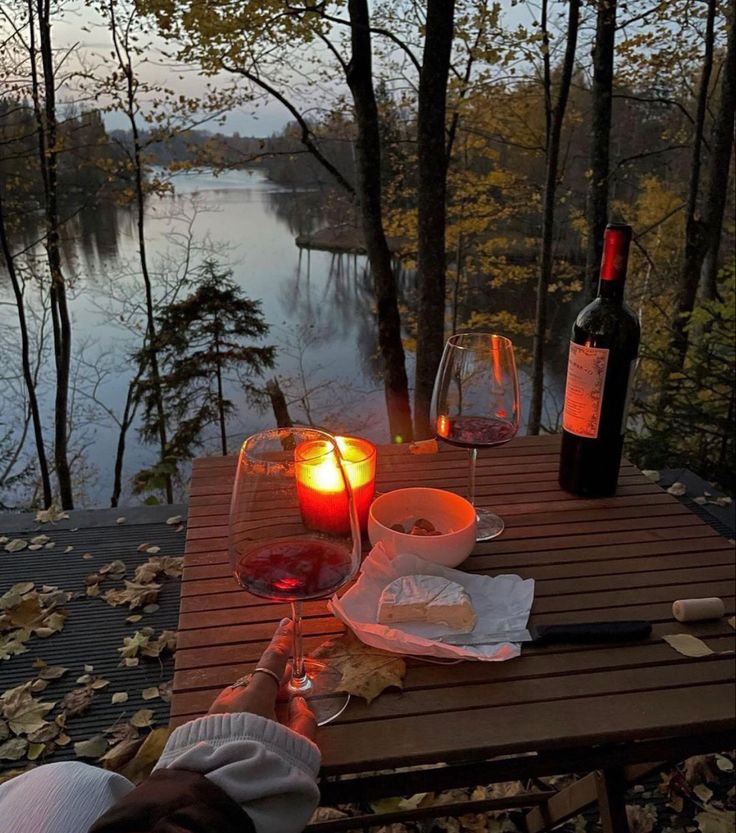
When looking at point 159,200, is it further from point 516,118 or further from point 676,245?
point 676,245

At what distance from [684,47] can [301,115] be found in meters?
3.75

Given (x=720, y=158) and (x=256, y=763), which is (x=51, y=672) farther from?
(x=720, y=158)

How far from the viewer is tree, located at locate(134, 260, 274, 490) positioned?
6461mm

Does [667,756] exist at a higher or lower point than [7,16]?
lower

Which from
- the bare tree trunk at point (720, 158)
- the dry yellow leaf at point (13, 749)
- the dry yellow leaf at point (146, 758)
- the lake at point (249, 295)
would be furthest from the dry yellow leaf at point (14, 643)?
the bare tree trunk at point (720, 158)

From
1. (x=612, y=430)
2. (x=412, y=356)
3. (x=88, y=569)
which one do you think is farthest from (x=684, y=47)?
(x=88, y=569)

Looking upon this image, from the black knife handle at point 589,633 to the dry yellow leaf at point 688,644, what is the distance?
0.04 m

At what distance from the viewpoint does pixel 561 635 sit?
3.04 ft

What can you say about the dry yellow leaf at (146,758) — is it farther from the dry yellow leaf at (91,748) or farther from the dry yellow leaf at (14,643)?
the dry yellow leaf at (14,643)

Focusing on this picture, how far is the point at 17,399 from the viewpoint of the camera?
7391 mm

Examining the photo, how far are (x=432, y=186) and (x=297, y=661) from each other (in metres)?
3.75

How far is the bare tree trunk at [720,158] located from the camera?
16.6 ft

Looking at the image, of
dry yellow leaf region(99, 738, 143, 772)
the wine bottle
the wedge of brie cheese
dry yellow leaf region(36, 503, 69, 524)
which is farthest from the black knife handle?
dry yellow leaf region(36, 503, 69, 524)

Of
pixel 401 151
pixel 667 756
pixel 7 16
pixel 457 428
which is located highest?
pixel 7 16
